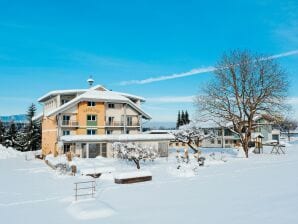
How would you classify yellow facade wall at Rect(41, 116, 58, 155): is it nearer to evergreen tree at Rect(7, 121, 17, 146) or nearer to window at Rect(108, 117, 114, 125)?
window at Rect(108, 117, 114, 125)

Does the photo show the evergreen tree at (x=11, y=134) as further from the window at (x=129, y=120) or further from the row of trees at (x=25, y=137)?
the window at (x=129, y=120)

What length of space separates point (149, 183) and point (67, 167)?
9.64 metres

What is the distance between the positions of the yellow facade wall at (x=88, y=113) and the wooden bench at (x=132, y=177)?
19.8m

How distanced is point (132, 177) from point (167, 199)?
5.93 metres

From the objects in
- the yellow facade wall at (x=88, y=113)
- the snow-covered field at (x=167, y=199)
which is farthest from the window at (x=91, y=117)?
the snow-covered field at (x=167, y=199)

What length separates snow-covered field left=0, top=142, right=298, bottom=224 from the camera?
40.0 ft

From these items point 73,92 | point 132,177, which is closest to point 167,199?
point 132,177

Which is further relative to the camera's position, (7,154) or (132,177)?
(7,154)

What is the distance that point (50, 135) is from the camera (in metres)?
42.1

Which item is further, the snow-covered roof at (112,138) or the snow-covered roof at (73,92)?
the snow-covered roof at (73,92)

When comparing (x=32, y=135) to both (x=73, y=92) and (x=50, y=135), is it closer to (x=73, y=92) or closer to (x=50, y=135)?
(x=50, y=135)

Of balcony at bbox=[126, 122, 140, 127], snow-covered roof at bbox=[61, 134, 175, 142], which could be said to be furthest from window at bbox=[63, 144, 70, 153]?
balcony at bbox=[126, 122, 140, 127]

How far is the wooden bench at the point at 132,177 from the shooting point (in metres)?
20.9

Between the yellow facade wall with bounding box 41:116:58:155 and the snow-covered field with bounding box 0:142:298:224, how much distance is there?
1548cm
